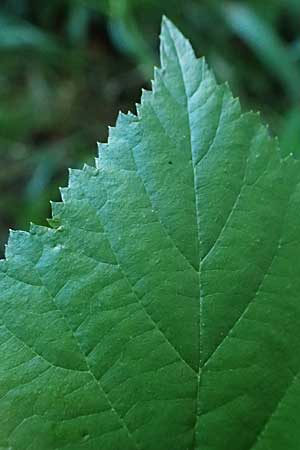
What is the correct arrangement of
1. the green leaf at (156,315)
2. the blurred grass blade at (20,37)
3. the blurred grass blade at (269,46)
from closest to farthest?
the green leaf at (156,315) → the blurred grass blade at (269,46) → the blurred grass blade at (20,37)

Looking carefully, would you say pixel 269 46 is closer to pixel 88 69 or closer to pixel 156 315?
pixel 88 69

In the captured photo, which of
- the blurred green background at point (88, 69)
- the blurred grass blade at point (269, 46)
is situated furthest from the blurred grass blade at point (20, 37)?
the blurred grass blade at point (269, 46)

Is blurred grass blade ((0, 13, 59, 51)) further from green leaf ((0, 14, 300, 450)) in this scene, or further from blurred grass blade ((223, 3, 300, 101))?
green leaf ((0, 14, 300, 450))

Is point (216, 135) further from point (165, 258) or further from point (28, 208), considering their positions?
point (28, 208)

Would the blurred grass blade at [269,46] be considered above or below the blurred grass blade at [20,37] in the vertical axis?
below

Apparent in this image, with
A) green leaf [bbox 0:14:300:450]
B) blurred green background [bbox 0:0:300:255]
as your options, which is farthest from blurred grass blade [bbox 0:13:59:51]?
green leaf [bbox 0:14:300:450]

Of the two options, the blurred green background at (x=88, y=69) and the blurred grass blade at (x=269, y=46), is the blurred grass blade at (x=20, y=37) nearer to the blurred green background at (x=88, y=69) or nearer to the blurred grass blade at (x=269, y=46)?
the blurred green background at (x=88, y=69)

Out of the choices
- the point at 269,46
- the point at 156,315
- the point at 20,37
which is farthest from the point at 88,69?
the point at 156,315
